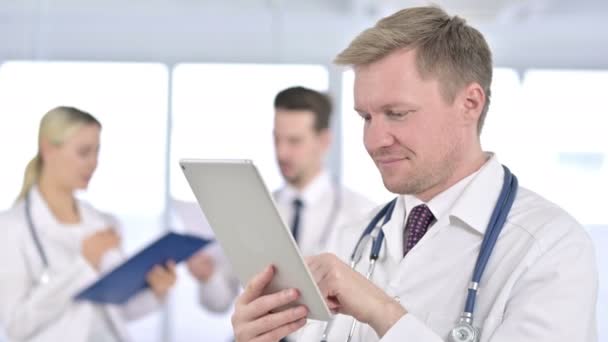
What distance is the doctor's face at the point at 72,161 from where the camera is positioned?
3.31m

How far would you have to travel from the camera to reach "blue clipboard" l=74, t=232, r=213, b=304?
9.98ft

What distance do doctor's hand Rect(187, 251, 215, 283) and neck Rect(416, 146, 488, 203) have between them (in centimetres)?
194

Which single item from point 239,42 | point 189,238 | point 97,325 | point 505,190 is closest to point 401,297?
point 505,190

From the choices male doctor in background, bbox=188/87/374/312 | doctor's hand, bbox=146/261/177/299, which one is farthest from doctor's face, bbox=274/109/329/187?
doctor's hand, bbox=146/261/177/299

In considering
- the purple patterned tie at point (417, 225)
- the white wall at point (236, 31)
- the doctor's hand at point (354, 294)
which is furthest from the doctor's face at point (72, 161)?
the doctor's hand at point (354, 294)

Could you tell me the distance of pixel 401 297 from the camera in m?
1.39

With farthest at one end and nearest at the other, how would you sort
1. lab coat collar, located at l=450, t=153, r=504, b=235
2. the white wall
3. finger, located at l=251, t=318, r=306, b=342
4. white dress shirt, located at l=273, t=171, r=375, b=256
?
1. the white wall
2. white dress shirt, located at l=273, t=171, r=375, b=256
3. lab coat collar, located at l=450, t=153, r=504, b=235
4. finger, located at l=251, t=318, r=306, b=342

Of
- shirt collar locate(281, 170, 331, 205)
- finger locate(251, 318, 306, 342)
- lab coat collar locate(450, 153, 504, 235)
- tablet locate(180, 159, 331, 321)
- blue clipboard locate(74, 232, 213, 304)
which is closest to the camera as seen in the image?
tablet locate(180, 159, 331, 321)

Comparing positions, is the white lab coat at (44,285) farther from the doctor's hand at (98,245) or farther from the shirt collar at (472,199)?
the shirt collar at (472,199)

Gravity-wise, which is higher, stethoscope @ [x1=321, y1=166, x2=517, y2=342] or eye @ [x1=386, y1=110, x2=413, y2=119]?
eye @ [x1=386, y1=110, x2=413, y2=119]

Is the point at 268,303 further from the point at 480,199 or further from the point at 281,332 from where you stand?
the point at 480,199

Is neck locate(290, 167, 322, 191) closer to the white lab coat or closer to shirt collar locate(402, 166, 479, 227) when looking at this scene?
the white lab coat

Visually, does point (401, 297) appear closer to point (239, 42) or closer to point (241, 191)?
point (241, 191)

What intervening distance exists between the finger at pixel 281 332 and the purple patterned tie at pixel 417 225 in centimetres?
28
